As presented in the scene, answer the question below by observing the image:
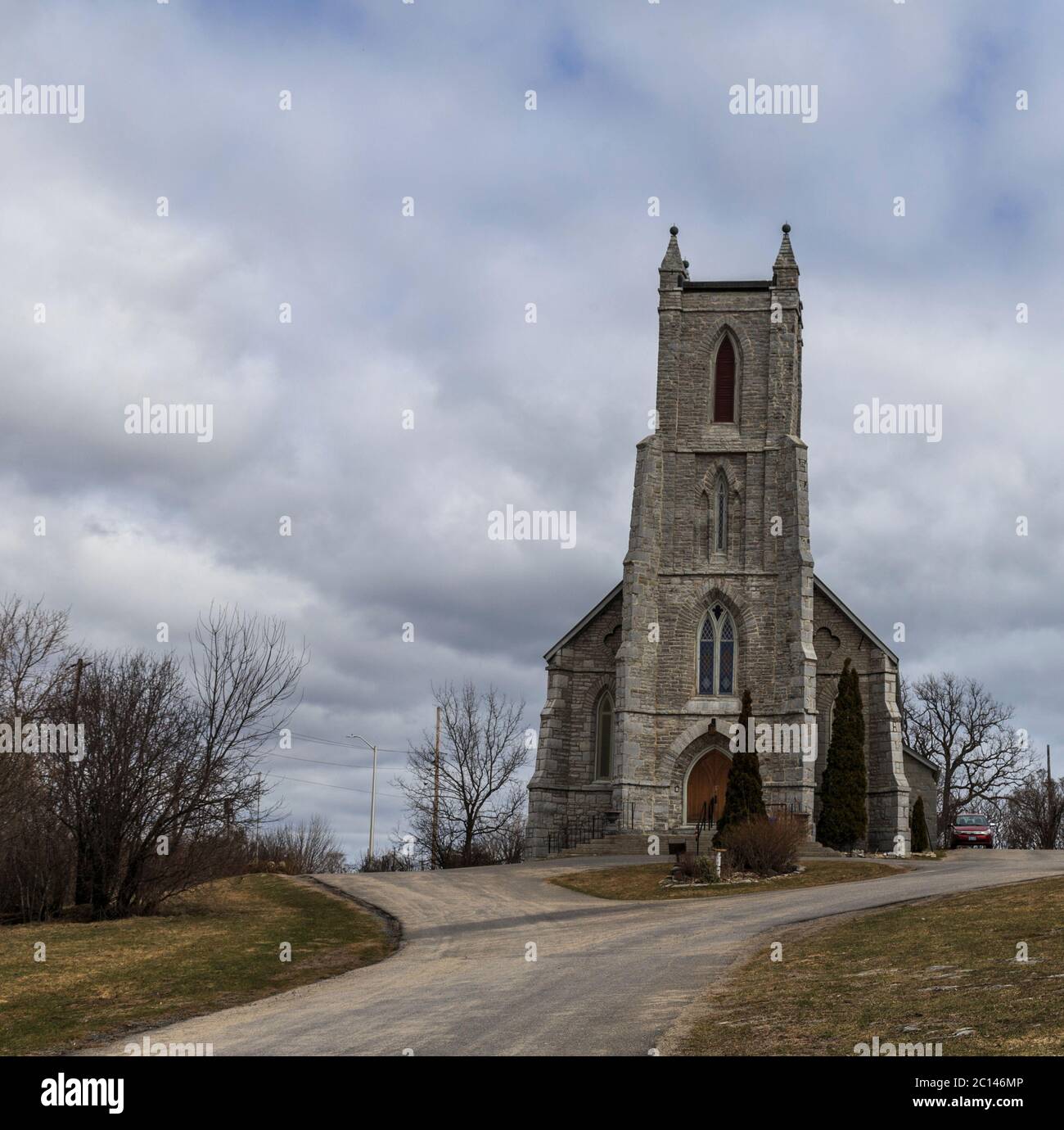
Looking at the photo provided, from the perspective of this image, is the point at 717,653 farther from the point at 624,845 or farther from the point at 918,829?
the point at 918,829

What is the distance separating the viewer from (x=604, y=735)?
4156cm

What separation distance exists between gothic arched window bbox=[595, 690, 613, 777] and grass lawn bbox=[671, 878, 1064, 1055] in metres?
23.0

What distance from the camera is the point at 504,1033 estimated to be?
11039 mm

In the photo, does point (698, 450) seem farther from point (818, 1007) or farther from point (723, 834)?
point (818, 1007)

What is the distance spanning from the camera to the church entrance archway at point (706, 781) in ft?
126

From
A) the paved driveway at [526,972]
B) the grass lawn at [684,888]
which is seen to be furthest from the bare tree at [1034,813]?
the paved driveway at [526,972]

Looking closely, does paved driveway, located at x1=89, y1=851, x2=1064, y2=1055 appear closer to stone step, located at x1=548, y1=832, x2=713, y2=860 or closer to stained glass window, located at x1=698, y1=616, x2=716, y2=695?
stone step, located at x1=548, y1=832, x2=713, y2=860

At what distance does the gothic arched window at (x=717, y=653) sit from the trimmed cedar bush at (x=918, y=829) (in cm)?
830

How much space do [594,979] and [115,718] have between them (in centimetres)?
1199

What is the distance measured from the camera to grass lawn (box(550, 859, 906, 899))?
25.8 m

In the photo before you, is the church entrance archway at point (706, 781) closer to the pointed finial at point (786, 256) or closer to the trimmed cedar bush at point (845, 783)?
the trimmed cedar bush at point (845, 783)

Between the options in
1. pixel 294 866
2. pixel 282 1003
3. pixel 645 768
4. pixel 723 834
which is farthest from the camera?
pixel 645 768

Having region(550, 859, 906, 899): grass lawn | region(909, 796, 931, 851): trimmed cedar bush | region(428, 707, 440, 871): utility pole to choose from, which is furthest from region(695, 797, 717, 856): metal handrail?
region(428, 707, 440, 871): utility pole
